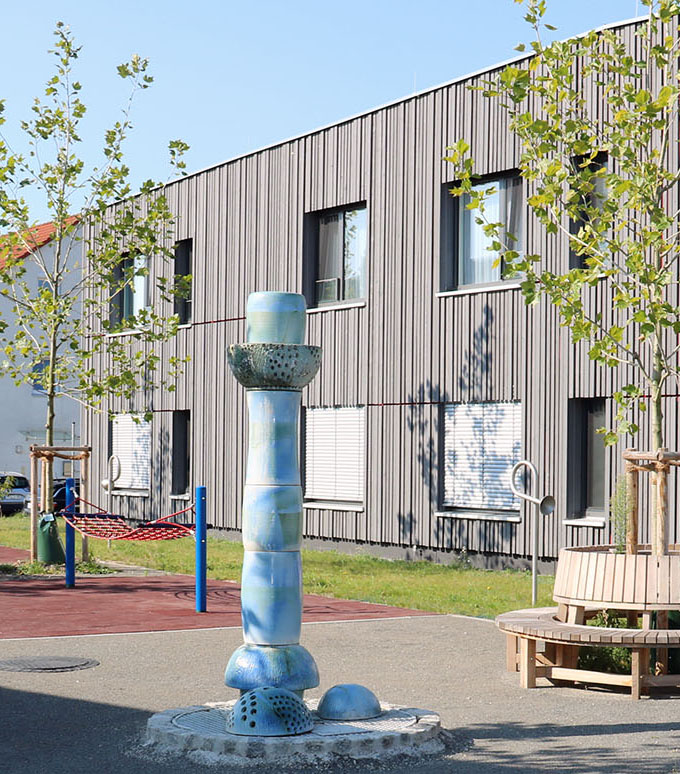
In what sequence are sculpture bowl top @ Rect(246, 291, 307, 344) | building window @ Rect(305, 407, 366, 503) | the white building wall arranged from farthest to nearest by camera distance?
the white building wall, building window @ Rect(305, 407, 366, 503), sculpture bowl top @ Rect(246, 291, 307, 344)

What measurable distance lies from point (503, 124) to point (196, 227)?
9.63 meters

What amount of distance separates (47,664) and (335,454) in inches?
527

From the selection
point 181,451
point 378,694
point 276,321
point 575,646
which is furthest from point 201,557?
point 181,451

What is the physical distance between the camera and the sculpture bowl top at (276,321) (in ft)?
27.3

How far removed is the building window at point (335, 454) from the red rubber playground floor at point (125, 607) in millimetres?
5149

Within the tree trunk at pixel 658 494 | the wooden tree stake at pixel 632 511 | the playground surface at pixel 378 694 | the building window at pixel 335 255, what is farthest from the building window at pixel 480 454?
the tree trunk at pixel 658 494

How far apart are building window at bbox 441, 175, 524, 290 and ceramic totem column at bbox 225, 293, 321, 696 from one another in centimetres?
1308

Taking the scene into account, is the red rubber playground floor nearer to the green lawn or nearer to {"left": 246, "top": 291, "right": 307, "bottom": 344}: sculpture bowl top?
the green lawn

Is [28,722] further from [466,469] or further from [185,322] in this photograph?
[185,322]

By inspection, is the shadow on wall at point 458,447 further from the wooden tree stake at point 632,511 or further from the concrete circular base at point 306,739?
the concrete circular base at point 306,739

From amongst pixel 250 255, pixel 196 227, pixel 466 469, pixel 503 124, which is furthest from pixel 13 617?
pixel 196 227

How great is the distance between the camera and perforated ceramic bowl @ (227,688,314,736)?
7.68 m

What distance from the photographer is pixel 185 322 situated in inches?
1158

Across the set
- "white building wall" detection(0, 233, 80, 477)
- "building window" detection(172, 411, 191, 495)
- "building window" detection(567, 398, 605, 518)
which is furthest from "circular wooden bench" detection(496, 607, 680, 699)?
"white building wall" detection(0, 233, 80, 477)
